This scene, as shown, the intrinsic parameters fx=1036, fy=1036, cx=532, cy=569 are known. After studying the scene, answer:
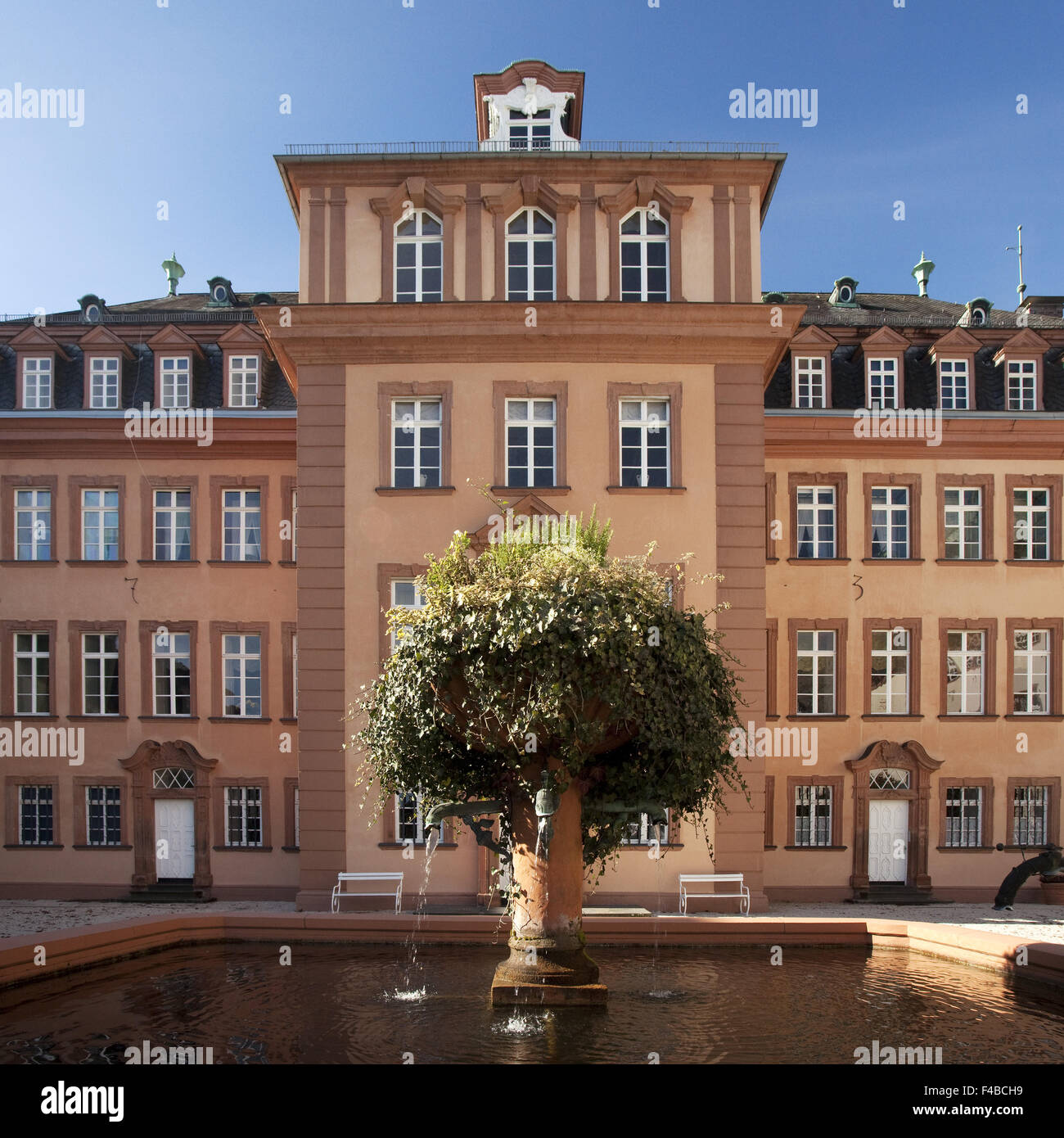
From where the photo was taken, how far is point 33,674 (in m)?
23.0

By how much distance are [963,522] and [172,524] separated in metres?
17.7

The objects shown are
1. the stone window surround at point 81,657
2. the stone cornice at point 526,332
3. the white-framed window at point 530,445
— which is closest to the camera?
the stone cornice at point 526,332

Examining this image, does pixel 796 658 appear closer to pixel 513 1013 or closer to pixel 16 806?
pixel 513 1013

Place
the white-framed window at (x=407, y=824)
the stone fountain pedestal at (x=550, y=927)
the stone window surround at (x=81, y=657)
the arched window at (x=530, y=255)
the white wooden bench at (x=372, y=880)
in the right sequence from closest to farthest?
1. the stone fountain pedestal at (x=550, y=927)
2. the white wooden bench at (x=372, y=880)
3. the white-framed window at (x=407, y=824)
4. the arched window at (x=530, y=255)
5. the stone window surround at (x=81, y=657)

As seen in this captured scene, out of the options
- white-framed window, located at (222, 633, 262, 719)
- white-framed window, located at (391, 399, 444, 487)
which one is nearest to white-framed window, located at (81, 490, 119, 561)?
white-framed window, located at (222, 633, 262, 719)

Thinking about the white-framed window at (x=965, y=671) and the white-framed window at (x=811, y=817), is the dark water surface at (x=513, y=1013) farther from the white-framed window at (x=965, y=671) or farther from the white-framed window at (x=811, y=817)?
the white-framed window at (x=965, y=671)

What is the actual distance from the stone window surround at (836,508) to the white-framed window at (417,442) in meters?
8.40

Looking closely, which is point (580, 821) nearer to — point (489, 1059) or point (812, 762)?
point (489, 1059)

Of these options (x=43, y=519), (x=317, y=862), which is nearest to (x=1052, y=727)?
(x=317, y=862)

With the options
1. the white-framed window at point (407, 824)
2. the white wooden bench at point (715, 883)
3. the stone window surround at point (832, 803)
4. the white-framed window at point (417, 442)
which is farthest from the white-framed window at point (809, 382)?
the white-framed window at point (407, 824)

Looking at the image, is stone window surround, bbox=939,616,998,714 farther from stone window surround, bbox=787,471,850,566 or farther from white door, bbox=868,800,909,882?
stone window surround, bbox=787,471,850,566

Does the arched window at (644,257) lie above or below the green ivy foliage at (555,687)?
above

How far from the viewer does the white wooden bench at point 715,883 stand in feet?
60.3

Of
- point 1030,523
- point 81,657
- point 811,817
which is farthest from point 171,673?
point 1030,523
